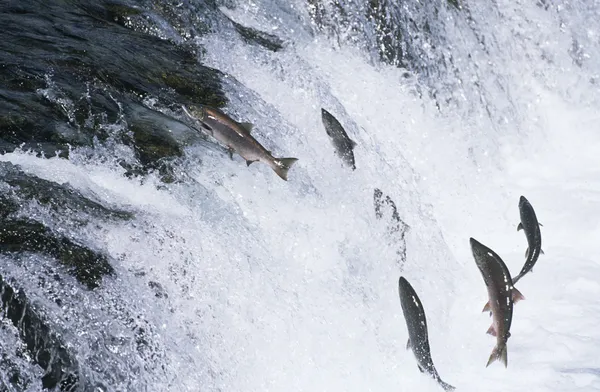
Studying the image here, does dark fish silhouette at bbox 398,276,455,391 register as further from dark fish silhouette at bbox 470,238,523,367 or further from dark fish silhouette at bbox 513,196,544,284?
dark fish silhouette at bbox 513,196,544,284

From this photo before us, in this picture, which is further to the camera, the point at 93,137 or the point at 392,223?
the point at 392,223

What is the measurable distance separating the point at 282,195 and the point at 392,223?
783 mm

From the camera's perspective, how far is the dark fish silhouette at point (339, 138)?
496 cm

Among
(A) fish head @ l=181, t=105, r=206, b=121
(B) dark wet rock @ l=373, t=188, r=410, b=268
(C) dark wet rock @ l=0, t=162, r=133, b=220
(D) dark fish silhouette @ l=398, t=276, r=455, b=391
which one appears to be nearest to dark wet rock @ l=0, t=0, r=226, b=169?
(A) fish head @ l=181, t=105, r=206, b=121

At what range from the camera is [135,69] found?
5.14 meters

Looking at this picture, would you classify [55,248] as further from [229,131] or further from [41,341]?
[229,131]

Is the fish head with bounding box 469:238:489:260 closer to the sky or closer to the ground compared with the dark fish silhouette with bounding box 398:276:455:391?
closer to the sky

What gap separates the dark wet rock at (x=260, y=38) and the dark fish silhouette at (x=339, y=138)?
1373 millimetres

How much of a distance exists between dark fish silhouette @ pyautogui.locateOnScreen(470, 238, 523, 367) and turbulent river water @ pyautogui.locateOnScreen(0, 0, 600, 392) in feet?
1.82

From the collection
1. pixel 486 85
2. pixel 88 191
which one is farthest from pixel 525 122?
pixel 88 191

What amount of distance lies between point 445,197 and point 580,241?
0.94 metres

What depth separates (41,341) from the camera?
3.11 metres

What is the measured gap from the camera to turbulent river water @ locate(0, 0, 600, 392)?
3471 millimetres

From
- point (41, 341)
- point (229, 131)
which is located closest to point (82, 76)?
point (229, 131)
